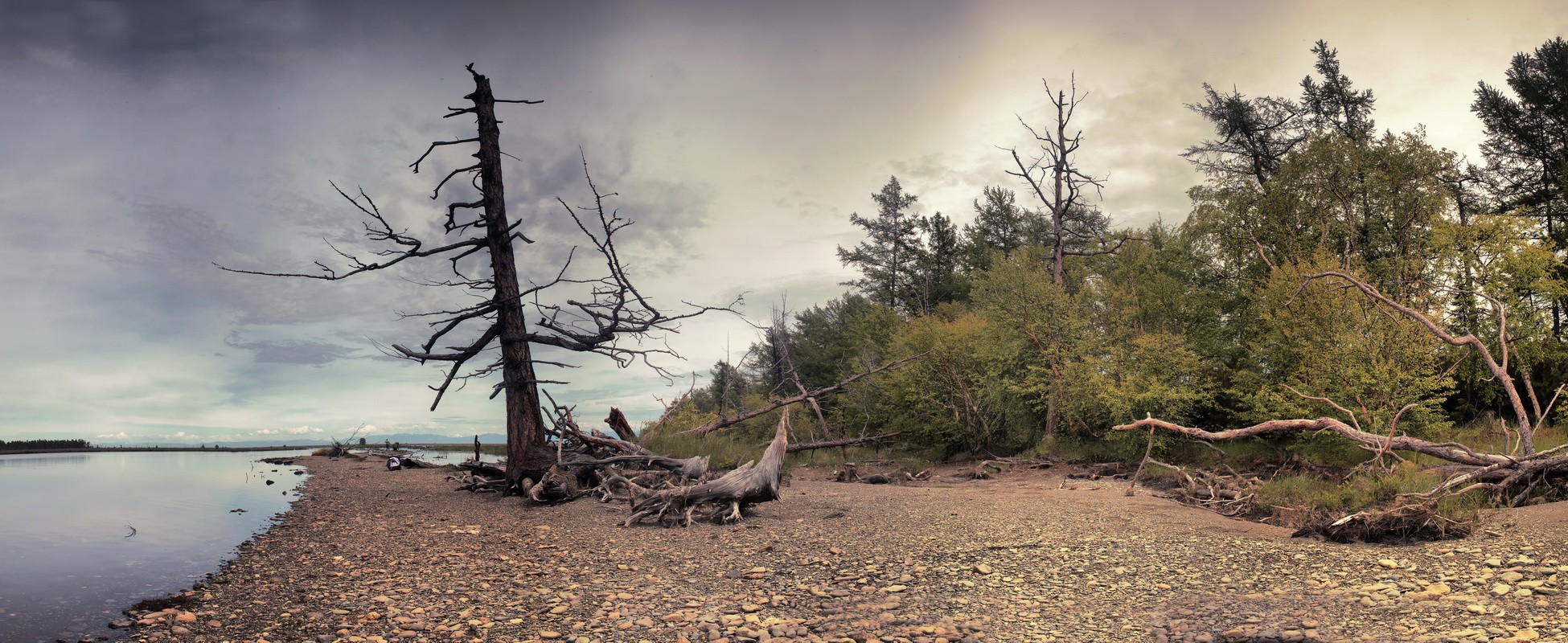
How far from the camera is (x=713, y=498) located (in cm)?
1065

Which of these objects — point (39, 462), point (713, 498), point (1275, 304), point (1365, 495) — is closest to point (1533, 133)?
point (1275, 304)

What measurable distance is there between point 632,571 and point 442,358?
837 cm

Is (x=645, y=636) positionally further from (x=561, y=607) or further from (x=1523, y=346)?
(x=1523, y=346)

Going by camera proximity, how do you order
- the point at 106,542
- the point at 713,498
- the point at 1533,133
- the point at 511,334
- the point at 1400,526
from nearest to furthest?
the point at 1400,526 < the point at 106,542 < the point at 713,498 < the point at 511,334 < the point at 1533,133

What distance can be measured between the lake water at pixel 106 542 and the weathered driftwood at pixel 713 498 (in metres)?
4.93

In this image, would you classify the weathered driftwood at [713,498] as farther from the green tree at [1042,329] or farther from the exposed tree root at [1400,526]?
the green tree at [1042,329]

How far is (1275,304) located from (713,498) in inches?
745

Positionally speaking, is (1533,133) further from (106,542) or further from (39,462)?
(39,462)

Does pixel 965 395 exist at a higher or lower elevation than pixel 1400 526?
higher

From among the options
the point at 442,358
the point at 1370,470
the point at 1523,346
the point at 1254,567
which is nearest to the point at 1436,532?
the point at 1254,567

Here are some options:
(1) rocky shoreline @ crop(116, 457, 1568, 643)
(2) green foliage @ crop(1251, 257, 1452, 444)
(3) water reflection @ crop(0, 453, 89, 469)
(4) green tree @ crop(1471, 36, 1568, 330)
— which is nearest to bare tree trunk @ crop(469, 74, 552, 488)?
(1) rocky shoreline @ crop(116, 457, 1568, 643)

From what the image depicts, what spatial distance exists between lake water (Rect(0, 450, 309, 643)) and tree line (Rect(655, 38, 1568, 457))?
9.70 metres

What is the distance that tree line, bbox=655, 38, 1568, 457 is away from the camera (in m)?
19.8

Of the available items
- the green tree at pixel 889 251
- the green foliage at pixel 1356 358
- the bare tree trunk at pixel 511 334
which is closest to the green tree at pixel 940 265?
the green tree at pixel 889 251
